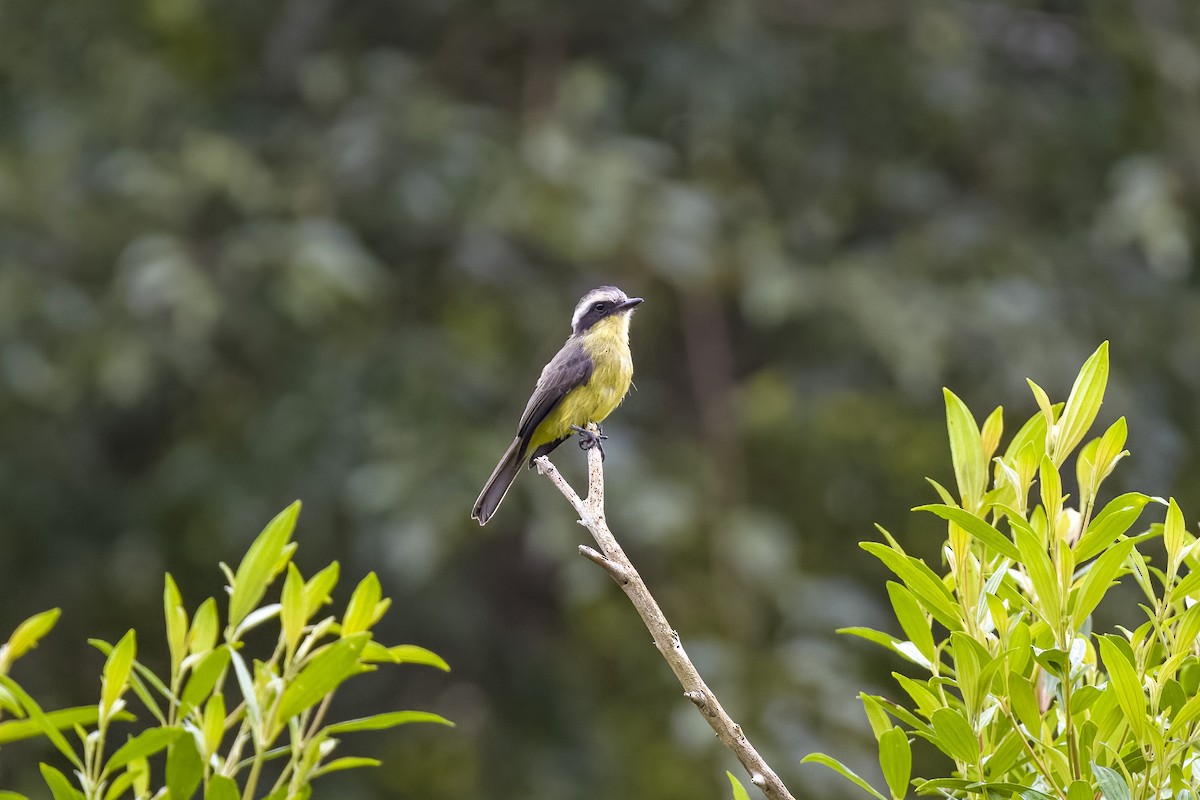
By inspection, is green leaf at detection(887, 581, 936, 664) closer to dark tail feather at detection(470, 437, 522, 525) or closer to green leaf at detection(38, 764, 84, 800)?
green leaf at detection(38, 764, 84, 800)

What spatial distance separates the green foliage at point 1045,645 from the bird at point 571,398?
2.76 meters

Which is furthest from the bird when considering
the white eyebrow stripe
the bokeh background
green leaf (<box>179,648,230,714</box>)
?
green leaf (<box>179,648,230,714</box>)

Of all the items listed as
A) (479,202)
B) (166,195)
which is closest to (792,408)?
(479,202)

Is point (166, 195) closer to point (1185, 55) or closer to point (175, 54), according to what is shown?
point (175, 54)

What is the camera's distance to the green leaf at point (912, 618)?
5.89 feet

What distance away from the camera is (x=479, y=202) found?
820 cm

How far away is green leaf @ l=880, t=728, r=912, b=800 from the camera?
1.76 meters

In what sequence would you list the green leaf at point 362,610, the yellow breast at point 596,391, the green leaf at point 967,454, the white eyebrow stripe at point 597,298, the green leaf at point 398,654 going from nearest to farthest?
the green leaf at point 967,454 → the green leaf at point 398,654 → the green leaf at point 362,610 → the yellow breast at point 596,391 → the white eyebrow stripe at point 597,298

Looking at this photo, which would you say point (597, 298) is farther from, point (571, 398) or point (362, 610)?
point (362, 610)

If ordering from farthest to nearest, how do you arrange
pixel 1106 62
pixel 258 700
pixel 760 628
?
pixel 1106 62, pixel 760 628, pixel 258 700

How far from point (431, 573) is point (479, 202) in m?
2.09

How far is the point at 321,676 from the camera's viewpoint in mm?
1833

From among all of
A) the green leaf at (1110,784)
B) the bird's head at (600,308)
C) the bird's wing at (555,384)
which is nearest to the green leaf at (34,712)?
the green leaf at (1110,784)

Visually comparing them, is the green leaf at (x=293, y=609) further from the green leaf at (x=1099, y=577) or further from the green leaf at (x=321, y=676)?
the green leaf at (x=1099, y=577)
